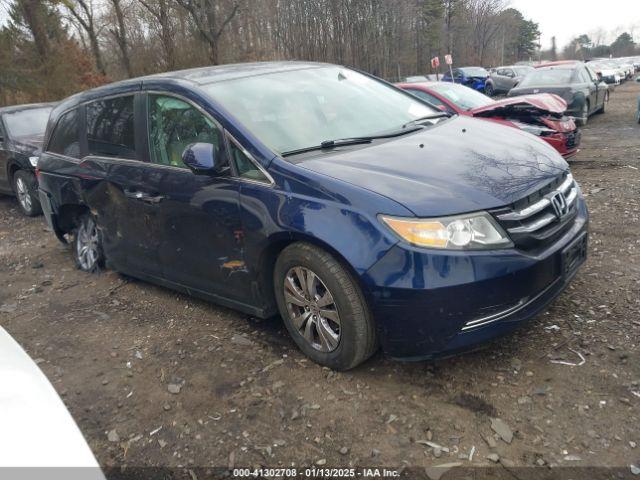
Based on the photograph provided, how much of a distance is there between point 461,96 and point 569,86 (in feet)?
13.5

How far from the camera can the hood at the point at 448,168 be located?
286 cm

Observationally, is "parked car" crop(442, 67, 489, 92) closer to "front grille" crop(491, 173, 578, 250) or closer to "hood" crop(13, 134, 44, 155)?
"hood" crop(13, 134, 44, 155)

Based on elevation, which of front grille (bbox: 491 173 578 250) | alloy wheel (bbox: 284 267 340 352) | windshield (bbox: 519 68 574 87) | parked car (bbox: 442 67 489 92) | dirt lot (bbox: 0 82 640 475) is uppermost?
parked car (bbox: 442 67 489 92)

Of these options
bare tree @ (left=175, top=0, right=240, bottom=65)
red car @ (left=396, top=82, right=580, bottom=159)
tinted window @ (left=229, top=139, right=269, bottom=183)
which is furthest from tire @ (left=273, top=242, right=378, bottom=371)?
bare tree @ (left=175, top=0, right=240, bottom=65)

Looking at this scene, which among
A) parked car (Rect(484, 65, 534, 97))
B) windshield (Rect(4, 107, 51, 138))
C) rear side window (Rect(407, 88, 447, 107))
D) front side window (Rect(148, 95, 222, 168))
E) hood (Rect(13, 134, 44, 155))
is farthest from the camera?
parked car (Rect(484, 65, 534, 97))

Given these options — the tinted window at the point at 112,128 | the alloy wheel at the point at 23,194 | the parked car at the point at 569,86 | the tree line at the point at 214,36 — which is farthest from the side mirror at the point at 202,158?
the tree line at the point at 214,36

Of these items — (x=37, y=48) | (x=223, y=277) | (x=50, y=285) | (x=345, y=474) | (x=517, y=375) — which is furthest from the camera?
(x=37, y=48)

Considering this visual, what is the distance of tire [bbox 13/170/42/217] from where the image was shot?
866 centimetres

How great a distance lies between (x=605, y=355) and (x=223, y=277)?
93.5 inches

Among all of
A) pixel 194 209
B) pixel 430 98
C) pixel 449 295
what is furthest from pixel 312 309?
pixel 430 98

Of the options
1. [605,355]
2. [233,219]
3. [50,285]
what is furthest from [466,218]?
[50,285]

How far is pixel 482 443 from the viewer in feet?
8.54

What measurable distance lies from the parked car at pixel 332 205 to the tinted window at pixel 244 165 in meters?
0.01

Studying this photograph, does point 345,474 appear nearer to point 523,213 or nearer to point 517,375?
point 517,375
